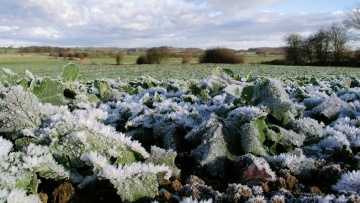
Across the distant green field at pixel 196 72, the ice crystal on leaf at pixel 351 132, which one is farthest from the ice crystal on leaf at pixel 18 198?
the distant green field at pixel 196 72

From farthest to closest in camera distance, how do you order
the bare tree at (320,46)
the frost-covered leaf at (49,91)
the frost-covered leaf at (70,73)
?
the bare tree at (320,46), the frost-covered leaf at (70,73), the frost-covered leaf at (49,91)

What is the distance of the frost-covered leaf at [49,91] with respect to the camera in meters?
2.23

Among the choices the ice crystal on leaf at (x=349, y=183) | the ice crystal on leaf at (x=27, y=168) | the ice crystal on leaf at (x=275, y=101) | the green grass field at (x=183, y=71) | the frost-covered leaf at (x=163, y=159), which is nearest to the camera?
the ice crystal on leaf at (x=27, y=168)

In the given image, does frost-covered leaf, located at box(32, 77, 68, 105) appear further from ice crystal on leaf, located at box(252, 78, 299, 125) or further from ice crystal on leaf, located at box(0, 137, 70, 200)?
ice crystal on leaf, located at box(252, 78, 299, 125)

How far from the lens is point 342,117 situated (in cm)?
230

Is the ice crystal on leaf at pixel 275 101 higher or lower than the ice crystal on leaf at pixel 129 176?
higher

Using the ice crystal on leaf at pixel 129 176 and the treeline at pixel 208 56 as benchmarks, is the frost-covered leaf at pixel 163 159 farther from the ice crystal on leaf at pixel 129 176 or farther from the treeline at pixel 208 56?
the treeline at pixel 208 56

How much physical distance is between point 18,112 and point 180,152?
2.73ft

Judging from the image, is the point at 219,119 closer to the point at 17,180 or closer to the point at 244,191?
the point at 244,191

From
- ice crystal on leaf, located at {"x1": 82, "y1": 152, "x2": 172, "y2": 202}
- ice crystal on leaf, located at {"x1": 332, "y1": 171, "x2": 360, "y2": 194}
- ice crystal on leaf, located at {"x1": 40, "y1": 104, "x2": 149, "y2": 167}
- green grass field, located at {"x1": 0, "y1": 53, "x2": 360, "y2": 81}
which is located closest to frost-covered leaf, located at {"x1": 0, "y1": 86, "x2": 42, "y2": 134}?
ice crystal on leaf, located at {"x1": 40, "y1": 104, "x2": 149, "y2": 167}

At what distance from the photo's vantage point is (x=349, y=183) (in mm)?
1367

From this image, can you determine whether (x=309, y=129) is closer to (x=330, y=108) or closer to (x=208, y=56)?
(x=330, y=108)

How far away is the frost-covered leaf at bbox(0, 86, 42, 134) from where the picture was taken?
155 centimetres

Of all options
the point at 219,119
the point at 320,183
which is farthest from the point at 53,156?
the point at 320,183
